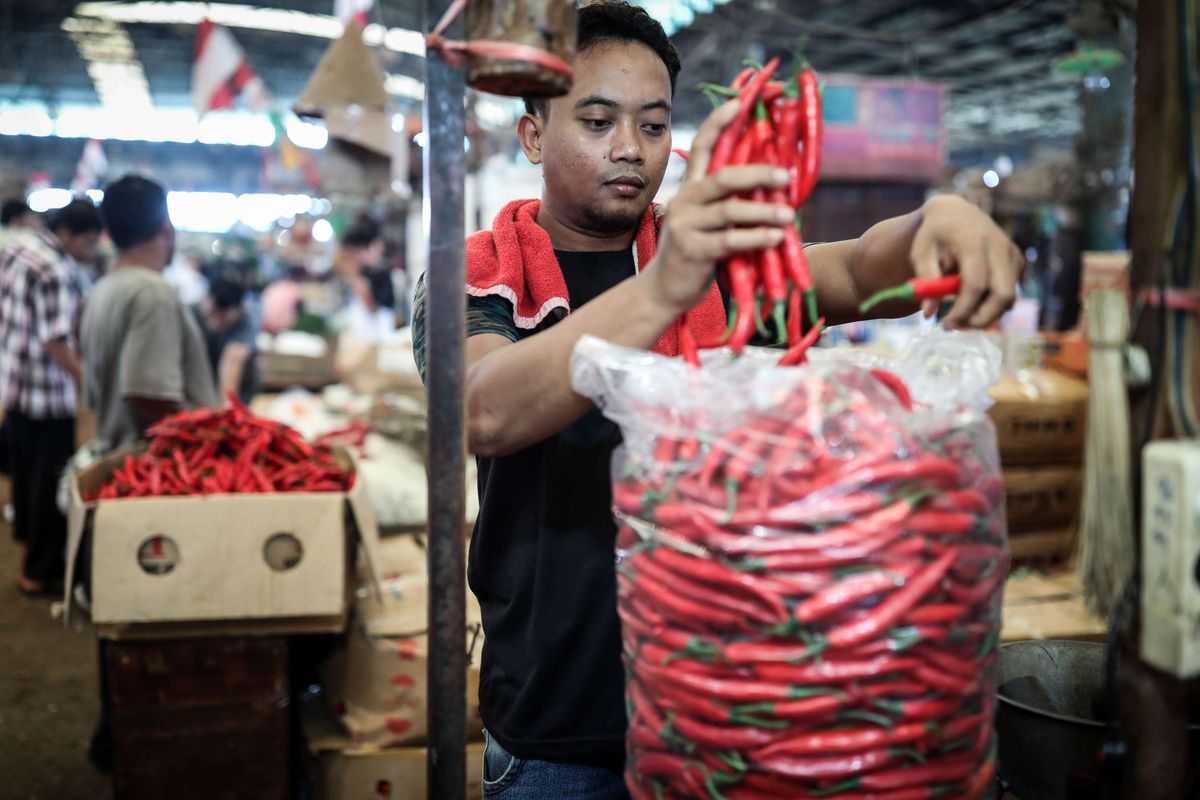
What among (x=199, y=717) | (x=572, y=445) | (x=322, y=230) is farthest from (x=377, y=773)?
(x=322, y=230)

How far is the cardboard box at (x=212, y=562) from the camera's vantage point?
9.74 ft

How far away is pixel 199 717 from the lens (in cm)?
316

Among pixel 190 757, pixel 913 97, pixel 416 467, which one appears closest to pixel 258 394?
pixel 416 467

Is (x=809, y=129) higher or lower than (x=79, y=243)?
lower

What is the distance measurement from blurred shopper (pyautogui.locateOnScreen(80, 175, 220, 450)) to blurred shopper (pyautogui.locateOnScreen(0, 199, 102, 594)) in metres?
1.85

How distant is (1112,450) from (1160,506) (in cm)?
18

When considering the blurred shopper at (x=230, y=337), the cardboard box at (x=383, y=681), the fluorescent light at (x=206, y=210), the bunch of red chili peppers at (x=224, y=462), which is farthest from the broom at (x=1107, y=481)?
the fluorescent light at (x=206, y=210)

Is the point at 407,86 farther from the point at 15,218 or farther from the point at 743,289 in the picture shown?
the point at 743,289

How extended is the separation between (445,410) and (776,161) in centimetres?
51

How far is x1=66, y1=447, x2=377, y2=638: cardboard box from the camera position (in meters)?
2.97

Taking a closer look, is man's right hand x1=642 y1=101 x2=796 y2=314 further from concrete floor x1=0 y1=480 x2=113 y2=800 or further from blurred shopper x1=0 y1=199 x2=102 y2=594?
blurred shopper x1=0 y1=199 x2=102 y2=594

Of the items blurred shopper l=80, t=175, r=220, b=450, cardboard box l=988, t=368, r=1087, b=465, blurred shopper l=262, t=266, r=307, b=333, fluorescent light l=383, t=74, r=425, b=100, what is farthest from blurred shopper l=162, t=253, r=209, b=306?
cardboard box l=988, t=368, r=1087, b=465

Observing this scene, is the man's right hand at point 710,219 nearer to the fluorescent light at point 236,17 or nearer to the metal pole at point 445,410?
the metal pole at point 445,410

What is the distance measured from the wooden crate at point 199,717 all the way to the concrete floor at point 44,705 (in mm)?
644
